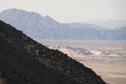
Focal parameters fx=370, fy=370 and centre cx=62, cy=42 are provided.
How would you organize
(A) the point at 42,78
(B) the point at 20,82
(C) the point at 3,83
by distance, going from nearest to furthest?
(C) the point at 3,83 → (B) the point at 20,82 → (A) the point at 42,78

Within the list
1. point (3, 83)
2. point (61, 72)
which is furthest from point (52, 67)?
point (3, 83)

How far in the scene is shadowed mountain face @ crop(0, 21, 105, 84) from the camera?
82.2 ft

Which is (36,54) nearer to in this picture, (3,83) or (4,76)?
(4,76)

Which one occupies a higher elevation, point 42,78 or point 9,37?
point 9,37

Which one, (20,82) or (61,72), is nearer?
(20,82)

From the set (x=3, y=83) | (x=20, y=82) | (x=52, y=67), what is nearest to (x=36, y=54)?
(x=52, y=67)

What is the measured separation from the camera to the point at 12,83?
20.0m

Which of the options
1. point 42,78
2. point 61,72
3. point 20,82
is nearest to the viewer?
point 20,82

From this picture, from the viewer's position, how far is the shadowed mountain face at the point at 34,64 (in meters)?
25.1

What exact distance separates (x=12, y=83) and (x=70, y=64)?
1481cm

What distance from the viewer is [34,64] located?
29531 millimetres

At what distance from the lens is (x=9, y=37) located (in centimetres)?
3312

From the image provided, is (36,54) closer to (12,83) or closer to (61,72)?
(61,72)

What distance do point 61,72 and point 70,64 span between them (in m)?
3.77
